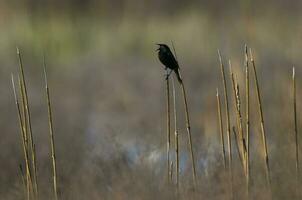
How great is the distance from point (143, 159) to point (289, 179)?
86cm

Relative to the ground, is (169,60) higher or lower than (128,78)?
higher

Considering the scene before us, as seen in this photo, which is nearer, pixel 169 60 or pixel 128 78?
pixel 169 60

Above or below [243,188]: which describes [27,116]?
above

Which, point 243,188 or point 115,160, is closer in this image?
point 243,188

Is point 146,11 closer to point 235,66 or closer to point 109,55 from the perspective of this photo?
point 109,55

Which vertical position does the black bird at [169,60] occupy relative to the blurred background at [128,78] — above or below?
above

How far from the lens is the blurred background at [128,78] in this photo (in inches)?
183

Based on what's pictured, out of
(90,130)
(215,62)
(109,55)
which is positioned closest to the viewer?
(90,130)

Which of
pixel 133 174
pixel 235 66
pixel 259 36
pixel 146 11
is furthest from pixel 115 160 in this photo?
pixel 146 11

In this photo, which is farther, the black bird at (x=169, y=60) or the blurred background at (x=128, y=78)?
the blurred background at (x=128, y=78)

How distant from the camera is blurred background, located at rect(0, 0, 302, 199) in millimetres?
4656

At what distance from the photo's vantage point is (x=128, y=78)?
9.03m

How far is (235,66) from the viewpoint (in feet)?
25.7

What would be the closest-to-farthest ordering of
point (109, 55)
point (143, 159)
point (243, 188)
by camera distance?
1. point (243, 188)
2. point (143, 159)
3. point (109, 55)
